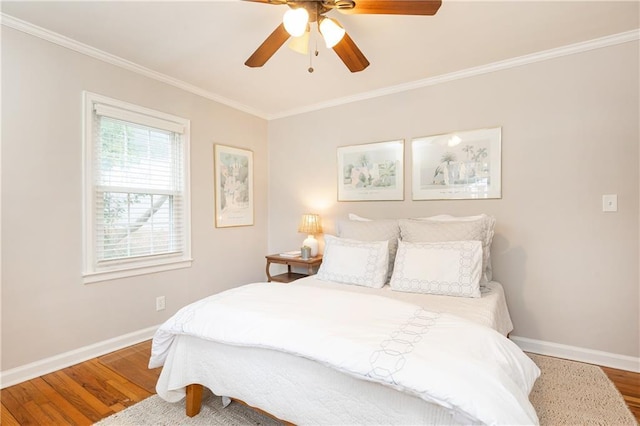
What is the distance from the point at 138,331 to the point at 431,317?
2.57 metres

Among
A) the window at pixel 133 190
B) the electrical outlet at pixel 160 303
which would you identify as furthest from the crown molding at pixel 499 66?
the electrical outlet at pixel 160 303

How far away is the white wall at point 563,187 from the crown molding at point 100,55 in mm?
2155

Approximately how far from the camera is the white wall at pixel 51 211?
6.90 feet

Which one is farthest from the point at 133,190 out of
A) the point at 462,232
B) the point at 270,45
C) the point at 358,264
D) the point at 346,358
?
the point at 462,232

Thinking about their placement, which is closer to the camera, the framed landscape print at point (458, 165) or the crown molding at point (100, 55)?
the crown molding at point (100, 55)

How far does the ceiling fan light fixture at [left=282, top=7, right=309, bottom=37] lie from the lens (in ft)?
5.15

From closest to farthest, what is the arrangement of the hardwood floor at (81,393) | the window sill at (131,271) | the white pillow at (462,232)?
the hardwood floor at (81,393), the white pillow at (462,232), the window sill at (131,271)

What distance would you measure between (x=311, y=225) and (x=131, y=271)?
1.76 metres

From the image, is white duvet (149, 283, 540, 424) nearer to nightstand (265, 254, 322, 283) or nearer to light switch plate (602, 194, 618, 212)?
nightstand (265, 254, 322, 283)

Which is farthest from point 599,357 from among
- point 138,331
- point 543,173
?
point 138,331

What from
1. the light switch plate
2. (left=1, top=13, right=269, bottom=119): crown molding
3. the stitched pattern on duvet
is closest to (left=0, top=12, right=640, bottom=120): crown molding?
(left=1, top=13, right=269, bottom=119): crown molding

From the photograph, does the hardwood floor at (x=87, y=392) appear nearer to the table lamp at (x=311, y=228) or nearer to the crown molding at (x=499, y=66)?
the table lamp at (x=311, y=228)

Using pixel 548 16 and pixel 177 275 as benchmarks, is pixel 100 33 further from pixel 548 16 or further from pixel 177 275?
pixel 548 16

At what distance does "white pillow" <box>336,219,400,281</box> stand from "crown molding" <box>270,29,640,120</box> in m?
1.37
